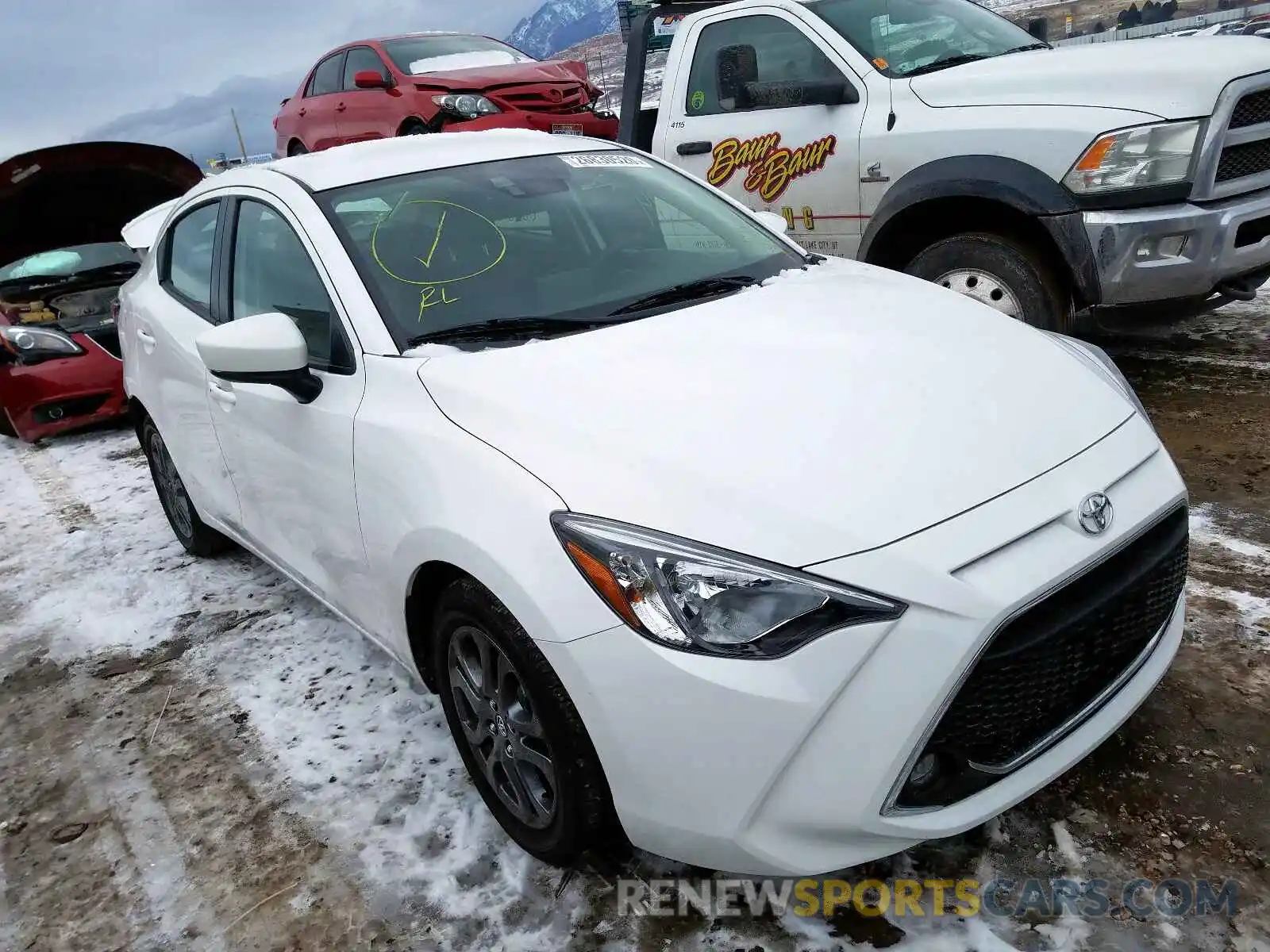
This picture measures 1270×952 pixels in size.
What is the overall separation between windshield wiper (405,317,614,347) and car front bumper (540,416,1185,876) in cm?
97

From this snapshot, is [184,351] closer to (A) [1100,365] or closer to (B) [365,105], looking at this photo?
(A) [1100,365]

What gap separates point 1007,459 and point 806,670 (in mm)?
638

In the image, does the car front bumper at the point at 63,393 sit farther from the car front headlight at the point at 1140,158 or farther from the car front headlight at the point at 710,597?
the car front headlight at the point at 1140,158

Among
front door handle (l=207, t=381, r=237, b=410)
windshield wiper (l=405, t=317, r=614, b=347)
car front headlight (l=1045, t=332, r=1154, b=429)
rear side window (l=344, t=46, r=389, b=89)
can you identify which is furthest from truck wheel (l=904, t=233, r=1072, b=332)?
rear side window (l=344, t=46, r=389, b=89)

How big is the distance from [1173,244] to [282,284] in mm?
3480

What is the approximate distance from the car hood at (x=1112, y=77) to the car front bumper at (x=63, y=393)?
18.7 ft

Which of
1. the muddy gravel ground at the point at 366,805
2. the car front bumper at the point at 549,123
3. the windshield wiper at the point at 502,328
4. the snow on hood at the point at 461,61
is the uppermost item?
the snow on hood at the point at 461,61

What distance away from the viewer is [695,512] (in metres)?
1.75

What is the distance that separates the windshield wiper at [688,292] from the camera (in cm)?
260

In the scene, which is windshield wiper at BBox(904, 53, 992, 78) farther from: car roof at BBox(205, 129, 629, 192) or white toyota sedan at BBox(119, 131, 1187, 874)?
white toyota sedan at BBox(119, 131, 1187, 874)

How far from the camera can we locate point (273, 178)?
3.03 m

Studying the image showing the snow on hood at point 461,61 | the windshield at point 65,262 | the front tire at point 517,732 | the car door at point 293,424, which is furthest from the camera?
the snow on hood at point 461,61

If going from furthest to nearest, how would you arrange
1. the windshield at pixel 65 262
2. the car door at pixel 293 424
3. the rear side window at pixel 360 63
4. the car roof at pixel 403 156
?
the rear side window at pixel 360 63 < the windshield at pixel 65 262 < the car roof at pixel 403 156 < the car door at pixel 293 424

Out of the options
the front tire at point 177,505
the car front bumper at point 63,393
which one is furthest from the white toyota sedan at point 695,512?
the car front bumper at point 63,393
